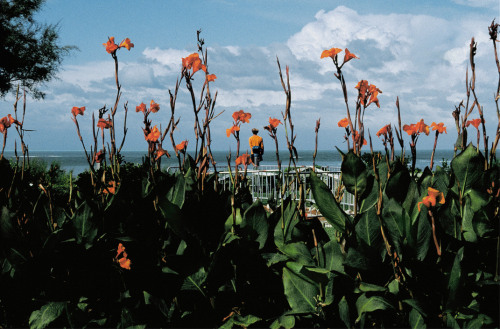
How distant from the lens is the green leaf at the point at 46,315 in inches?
59.7

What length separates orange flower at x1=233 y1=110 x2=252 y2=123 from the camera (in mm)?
1666

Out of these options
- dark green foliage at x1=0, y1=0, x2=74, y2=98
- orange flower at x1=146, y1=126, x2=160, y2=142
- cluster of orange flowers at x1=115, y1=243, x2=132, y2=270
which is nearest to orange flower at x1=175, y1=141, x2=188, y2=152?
orange flower at x1=146, y1=126, x2=160, y2=142

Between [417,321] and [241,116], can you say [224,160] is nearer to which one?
[241,116]

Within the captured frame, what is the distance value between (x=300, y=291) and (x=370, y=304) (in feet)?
0.71

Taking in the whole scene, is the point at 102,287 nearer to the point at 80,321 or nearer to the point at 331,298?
the point at 80,321

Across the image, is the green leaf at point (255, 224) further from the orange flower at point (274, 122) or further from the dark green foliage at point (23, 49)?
the dark green foliage at point (23, 49)

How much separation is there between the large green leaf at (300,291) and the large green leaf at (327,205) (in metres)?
0.19

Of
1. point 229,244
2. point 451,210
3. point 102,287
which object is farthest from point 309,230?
point 102,287

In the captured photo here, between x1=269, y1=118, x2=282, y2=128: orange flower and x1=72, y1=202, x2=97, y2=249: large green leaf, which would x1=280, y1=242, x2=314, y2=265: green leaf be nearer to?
x1=269, y1=118, x2=282, y2=128: orange flower

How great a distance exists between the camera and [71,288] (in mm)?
1594

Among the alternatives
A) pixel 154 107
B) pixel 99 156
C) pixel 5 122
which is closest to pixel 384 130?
pixel 154 107

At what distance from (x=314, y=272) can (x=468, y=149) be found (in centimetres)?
63

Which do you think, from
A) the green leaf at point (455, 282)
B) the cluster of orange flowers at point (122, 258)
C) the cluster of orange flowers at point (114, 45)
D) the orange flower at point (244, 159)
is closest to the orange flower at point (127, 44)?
the cluster of orange flowers at point (114, 45)

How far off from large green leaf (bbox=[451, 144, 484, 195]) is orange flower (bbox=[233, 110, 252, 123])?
2.41ft
